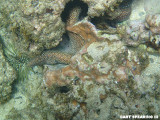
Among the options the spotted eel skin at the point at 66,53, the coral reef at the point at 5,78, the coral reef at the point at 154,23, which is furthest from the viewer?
the coral reef at the point at 5,78

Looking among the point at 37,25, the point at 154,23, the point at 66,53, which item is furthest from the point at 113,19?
the point at 37,25

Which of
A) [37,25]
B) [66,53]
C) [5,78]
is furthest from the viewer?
[5,78]

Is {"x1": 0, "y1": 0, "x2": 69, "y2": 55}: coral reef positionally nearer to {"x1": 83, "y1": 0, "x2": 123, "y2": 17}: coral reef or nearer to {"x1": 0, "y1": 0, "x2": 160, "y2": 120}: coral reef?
{"x1": 0, "y1": 0, "x2": 160, "y2": 120}: coral reef

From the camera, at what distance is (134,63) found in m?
3.18

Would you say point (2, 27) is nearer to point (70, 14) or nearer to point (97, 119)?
point (70, 14)

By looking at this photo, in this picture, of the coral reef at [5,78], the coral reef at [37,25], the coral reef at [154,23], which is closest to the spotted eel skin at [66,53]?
the coral reef at [37,25]

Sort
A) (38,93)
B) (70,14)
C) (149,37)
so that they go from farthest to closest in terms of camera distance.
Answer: (38,93)
(70,14)
(149,37)

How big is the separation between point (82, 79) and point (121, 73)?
2.92ft

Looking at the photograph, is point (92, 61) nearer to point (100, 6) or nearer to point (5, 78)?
point (100, 6)

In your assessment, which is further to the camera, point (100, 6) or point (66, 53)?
point (66, 53)

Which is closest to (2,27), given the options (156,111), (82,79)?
(82,79)

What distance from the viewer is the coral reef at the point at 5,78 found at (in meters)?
4.14

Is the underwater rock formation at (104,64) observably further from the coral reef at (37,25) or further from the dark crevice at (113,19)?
the dark crevice at (113,19)

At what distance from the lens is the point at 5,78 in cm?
416
